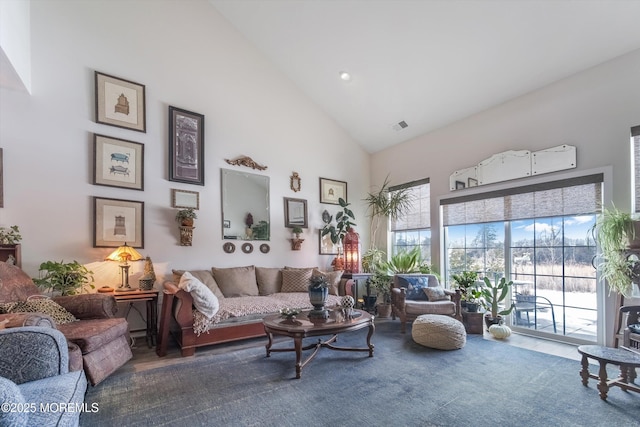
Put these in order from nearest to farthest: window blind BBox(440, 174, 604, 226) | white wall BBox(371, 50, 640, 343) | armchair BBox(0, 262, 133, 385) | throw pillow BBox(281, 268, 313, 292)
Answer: armchair BBox(0, 262, 133, 385), white wall BBox(371, 50, 640, 343), window blind BBox(440, 174, 604, 226), throw pillow BBox(281, 268, 313, 292)

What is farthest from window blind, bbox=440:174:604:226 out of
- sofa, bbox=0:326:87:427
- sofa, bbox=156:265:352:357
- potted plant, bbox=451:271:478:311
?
sofa, bbox=0:326:87:427

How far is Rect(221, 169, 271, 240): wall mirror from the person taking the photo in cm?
472

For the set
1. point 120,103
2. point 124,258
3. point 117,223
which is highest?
point 120,103

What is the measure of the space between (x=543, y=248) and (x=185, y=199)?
4917mm

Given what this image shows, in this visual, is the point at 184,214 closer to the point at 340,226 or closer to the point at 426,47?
the point at 340,226

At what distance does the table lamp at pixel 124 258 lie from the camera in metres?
3.50

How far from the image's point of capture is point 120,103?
154 inches

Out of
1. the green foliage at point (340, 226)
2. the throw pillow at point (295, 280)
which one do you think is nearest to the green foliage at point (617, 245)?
the green foliage at point (340, 226)

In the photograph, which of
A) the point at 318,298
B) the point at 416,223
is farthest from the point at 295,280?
the point at 416,223

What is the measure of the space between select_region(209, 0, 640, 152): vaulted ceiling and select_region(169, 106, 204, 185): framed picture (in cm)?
176

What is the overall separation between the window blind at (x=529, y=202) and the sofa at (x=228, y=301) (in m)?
2.21

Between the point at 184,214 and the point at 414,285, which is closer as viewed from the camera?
the point at 184,214

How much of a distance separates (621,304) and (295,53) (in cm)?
525

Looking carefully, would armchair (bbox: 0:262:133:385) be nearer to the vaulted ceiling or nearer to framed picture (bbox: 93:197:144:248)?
framed picture (bbox: 93:197:144:248)
